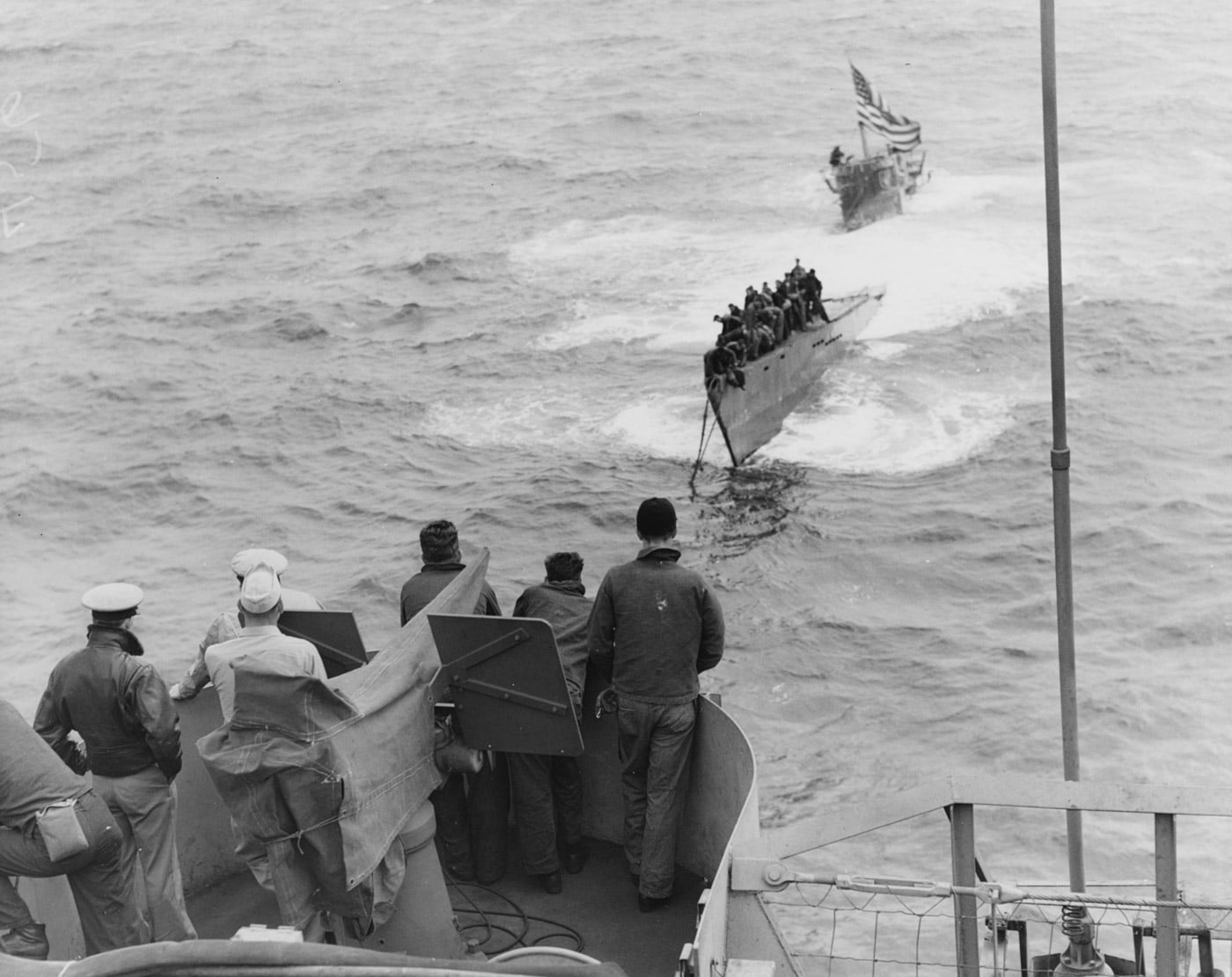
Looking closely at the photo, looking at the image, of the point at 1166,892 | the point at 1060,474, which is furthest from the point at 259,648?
the point at 1060,474

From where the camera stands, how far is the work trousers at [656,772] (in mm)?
6723

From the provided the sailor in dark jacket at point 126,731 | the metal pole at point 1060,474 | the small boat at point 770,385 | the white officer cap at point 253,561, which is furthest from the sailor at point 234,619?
the small boat at point 770,385

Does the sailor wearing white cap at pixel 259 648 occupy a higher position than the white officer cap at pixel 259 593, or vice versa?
the white officer cap at pixel 259 593

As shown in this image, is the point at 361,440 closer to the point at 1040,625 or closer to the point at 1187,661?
the point at 1040,625

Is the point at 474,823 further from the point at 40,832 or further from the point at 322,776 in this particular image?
the point at 40,832

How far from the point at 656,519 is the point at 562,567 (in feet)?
2.24

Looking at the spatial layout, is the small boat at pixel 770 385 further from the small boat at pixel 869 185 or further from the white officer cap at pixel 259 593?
the white officer cap at pixel 259 593

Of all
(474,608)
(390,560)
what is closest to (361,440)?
(390,560)

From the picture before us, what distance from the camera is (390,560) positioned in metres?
26.7

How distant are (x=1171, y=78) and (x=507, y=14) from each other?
2957 cm

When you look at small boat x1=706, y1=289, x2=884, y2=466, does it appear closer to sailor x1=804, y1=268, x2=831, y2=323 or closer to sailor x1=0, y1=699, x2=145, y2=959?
sailor x1=804, y1=268, x2=831, y2=323

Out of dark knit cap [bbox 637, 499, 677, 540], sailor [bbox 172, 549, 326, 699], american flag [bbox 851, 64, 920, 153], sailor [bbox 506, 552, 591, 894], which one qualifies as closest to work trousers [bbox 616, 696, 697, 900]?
sailor [bbox 506, 552, 591, 894]

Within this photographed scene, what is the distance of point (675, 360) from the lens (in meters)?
→ 33.8

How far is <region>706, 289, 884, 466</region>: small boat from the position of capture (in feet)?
85.8
